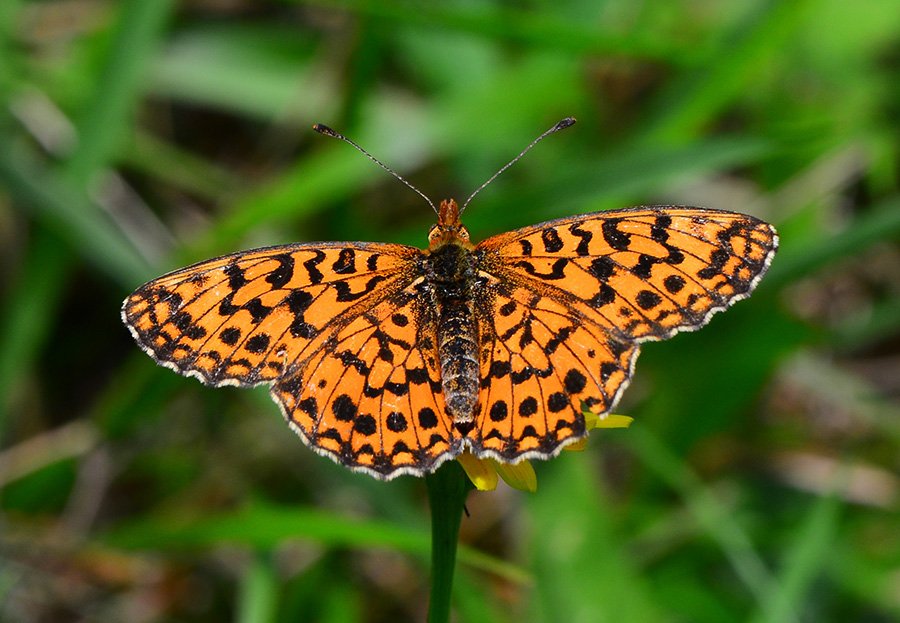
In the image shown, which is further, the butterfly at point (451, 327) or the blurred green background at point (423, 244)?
the blurred green background at point (423, 244)

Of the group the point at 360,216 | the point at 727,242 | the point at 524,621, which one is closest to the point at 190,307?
the point at 727,242

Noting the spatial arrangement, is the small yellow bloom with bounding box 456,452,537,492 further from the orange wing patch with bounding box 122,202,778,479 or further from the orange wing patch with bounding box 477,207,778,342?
the orange wing patch with bounding box 477,207,778,342

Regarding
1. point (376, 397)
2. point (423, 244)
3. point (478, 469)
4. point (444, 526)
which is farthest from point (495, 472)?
point (423, 244)

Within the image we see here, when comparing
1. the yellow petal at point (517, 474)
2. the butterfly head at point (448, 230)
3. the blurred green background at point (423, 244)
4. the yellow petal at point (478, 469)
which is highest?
the butterfly head at point (448, 230)

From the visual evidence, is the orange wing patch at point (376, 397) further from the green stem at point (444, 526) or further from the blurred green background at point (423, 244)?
the blurred green background at point (423, 244)

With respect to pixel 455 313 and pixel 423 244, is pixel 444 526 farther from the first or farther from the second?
pixel 423 244

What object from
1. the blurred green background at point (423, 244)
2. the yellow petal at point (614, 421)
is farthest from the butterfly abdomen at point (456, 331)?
the blurred green background at point (423, 244)
